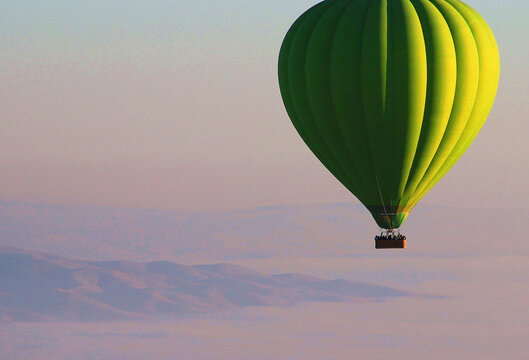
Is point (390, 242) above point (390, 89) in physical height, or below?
below

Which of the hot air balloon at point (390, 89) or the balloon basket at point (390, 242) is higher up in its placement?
the hot air balloon at point (390, 89)

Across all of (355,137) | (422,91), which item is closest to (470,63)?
(422,91)

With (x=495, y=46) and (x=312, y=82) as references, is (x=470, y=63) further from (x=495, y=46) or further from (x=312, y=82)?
(x=312, y=82)

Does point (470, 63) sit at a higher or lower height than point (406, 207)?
higher

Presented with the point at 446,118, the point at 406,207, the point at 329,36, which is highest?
the point at 329,36

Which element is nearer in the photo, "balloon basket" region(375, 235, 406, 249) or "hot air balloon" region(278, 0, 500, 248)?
"hot air balloon" region(278, 0, 500, 248)

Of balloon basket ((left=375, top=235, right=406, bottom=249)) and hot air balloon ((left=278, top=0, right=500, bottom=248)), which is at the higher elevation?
hot air balloon ((left=278, top=0, right=500, bottom=248))

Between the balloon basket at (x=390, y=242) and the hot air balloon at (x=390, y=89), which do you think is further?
the balloon basket at (x=390, y=242)

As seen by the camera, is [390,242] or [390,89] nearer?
[390,89]
